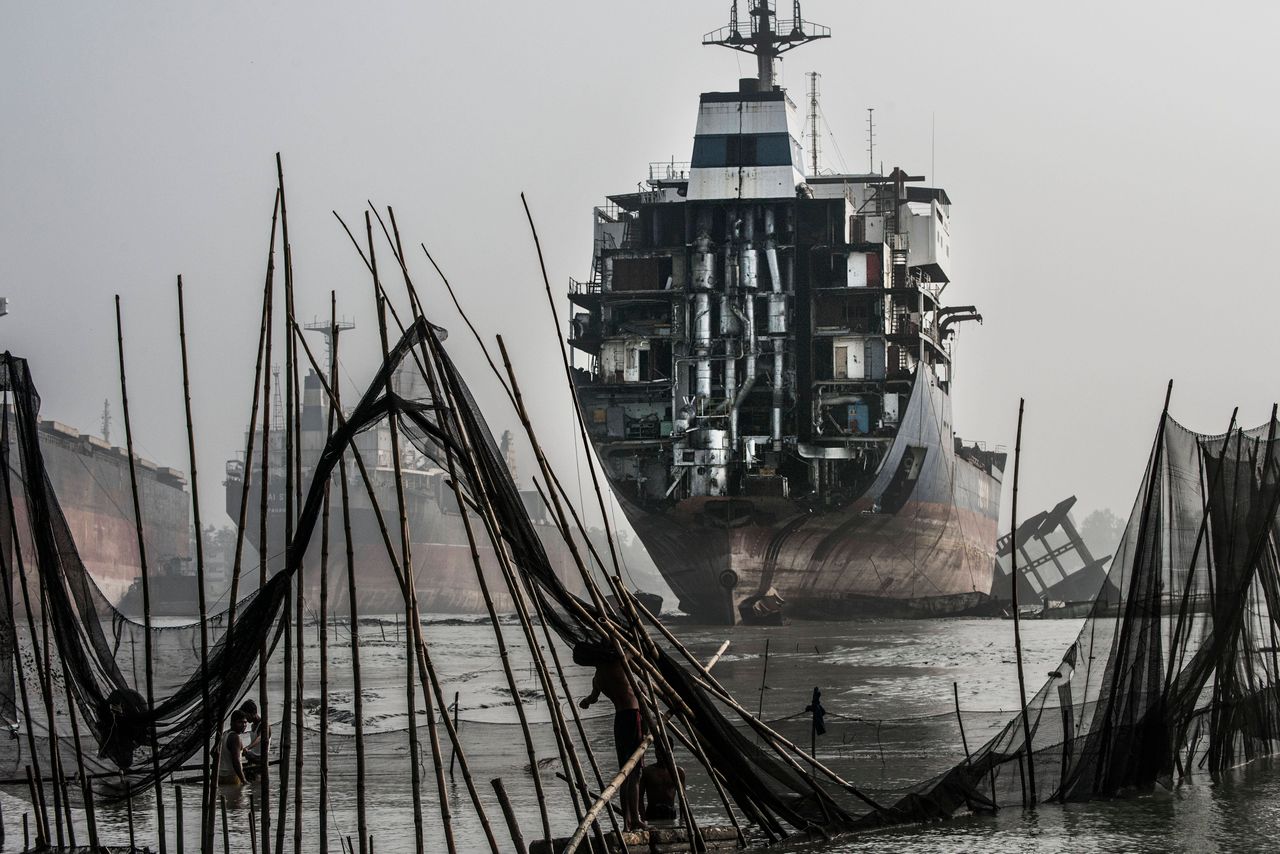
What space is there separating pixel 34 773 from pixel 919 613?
52.4 metres

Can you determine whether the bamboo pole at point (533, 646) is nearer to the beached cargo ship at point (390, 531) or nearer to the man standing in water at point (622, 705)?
the man standing in water at point (622, 705)

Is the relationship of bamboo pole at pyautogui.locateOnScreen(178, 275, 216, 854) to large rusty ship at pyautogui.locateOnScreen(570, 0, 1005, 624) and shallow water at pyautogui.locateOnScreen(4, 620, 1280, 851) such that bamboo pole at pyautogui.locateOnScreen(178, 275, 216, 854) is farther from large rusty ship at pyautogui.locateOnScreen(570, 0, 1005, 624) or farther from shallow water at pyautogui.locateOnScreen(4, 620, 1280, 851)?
large rusty ship at pyautogui.locateOnScreen(570, 0, 1005, 624)

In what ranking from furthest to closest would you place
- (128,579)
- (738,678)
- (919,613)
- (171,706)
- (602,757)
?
(128,579) → (919,613) → (738,678) → (602,757) → (171,706)

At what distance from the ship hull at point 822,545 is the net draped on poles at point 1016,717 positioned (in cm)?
3712

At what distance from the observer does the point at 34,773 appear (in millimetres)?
9430

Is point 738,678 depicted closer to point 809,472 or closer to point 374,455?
point 809,472

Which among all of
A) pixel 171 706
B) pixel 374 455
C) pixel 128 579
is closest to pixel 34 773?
pixel 171 706

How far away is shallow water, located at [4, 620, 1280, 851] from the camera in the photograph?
10508 mm

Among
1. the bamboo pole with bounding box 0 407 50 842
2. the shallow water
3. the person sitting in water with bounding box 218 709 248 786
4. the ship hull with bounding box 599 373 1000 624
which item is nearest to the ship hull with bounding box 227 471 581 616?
the ship hull with bounding box 599 373 1000 624

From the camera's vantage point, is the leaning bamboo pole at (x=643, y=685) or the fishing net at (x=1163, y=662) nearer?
the leaning bamboo pole at (x=643, y=685)

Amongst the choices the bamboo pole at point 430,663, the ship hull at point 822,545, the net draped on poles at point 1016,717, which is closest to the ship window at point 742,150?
the ship hull at point 822,545

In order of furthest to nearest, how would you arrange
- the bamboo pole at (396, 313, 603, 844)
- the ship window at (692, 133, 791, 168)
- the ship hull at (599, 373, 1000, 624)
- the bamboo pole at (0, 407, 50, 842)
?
the ship window at (692, 133, 791, 168), the ship hull at (599, 373, 1000, 624), the bamboo pole at (0, 407, 50, 842), the bamboo pole at (396, 313, 603, 844)

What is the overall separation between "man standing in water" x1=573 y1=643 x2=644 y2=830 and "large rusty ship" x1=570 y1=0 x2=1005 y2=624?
136 feet

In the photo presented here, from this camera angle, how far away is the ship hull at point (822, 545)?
51.5 m
